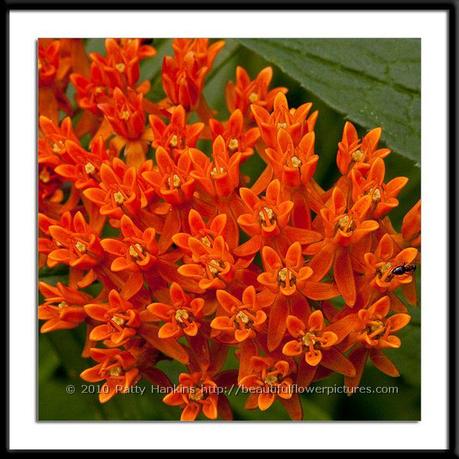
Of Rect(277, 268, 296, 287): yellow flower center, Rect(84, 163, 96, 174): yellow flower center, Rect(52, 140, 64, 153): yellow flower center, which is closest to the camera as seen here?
Rect(277, 268, 296, 287): yellow flower center

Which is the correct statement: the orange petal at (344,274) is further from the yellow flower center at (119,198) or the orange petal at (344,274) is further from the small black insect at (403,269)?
the yellow flower center at (119,198)

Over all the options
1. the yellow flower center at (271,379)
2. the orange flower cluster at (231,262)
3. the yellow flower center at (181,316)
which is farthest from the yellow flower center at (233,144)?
the yellow flower center at (271,379)

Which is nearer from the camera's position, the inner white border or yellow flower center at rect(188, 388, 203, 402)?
yellow flower center at rect(188, 388, 203, 402)

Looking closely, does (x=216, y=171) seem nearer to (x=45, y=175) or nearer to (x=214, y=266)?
(x=214, y=266)

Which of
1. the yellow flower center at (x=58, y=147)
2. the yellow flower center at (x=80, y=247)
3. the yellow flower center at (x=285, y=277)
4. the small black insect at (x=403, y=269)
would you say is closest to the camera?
the yellow flower center at (x=285, y=277)

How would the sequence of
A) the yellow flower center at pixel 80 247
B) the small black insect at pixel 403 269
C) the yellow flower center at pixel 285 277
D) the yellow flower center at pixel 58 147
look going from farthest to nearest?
1. the yellow flower center at pixel 58 147
2. the yellow flower center at pixel 80 247
3. the small black insect at pixel 403 269
4. the yellow flower center at pixel 285 277

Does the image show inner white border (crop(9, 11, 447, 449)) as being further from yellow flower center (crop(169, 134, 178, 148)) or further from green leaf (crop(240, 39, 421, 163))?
yellow flower center (crop(169, 134, 178, 148))

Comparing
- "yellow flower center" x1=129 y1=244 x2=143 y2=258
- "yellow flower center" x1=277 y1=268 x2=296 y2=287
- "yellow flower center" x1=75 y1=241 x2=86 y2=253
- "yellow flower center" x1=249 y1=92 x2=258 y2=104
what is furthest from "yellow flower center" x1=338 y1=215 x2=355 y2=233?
"yellow flower center" x1=75 y1=241 x2=86 y2=253
